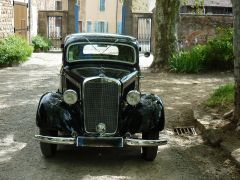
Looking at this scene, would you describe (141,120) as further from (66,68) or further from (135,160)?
(66,68)

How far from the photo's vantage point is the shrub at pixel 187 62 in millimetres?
15469

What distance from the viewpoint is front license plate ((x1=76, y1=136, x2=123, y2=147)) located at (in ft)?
19.2

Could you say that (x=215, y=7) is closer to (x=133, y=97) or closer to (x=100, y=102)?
(x=133, y=97)

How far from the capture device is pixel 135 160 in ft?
21.2

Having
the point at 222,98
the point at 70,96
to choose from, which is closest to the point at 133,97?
the point at 70,96

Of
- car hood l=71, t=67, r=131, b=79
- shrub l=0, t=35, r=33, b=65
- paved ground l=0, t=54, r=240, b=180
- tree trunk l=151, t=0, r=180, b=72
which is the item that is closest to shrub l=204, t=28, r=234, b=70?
tree trunk l=151, t=0, r=180, b=72

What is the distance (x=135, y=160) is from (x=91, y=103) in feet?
3.63

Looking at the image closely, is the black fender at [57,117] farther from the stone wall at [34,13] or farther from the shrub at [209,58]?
the stone wall at [34,13]

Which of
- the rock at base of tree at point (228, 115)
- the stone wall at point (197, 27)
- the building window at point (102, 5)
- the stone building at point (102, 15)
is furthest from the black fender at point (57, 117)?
the building window at point (102, 5)

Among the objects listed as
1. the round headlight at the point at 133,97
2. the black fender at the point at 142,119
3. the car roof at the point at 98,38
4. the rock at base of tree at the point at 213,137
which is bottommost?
the rock at base of tree at the point at 213,137

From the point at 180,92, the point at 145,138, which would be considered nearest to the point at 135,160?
the point at 145,138

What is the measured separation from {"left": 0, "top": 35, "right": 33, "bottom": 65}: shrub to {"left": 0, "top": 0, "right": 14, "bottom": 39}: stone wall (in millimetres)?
354

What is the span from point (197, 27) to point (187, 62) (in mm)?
7580

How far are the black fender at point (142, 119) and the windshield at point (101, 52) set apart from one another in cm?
118
